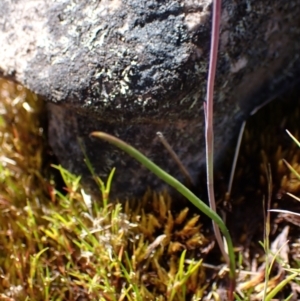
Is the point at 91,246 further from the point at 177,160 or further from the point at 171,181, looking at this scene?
the point at 171,181

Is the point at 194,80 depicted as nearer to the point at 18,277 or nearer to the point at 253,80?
the point at 253,80

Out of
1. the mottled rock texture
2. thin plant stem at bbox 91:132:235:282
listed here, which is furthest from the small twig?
thin plant stem at bbox 91:132:235:282

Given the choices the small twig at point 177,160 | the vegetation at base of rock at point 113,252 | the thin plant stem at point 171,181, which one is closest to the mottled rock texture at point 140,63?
the small twig at point 177,160

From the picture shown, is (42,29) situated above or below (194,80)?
above

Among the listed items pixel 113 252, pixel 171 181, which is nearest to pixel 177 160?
pixel 113 252

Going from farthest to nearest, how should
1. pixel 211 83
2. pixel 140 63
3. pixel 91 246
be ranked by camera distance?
pixel 91 246
pixel 140 63
pixel 211 83

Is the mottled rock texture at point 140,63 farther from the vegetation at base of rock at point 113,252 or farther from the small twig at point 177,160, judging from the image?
the vegetation at base of rock at point 113,252

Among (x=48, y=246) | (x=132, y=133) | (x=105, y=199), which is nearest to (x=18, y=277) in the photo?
(x=48, y=246)

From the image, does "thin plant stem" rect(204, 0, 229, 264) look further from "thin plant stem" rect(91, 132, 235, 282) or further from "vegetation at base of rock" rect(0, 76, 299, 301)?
"vegetation at base of rock" rect(0, 76, 299, 301)
